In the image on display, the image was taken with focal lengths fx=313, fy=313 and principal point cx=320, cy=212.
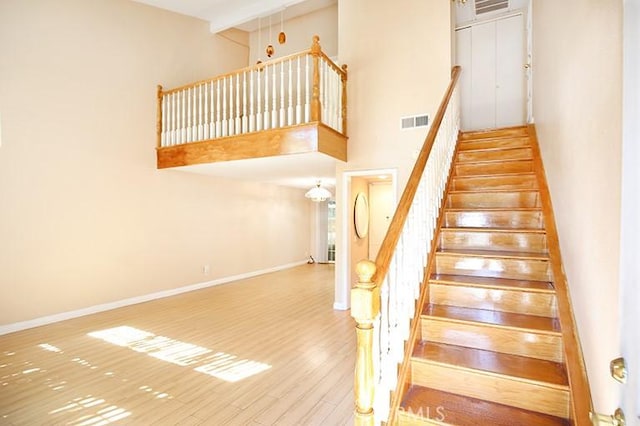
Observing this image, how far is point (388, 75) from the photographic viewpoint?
4.54 m

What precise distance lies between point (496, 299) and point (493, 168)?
6.05ft

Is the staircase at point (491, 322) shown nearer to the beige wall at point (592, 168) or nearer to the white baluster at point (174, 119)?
the beige wall at point (592, 168)

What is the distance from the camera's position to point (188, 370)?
285cm

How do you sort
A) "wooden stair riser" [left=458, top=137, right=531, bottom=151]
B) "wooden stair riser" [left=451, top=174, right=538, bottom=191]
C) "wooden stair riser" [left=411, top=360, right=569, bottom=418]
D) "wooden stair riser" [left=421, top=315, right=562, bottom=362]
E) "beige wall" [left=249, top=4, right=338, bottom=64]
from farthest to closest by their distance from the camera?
1. "beige wall" [left=249, top=4, right=338, bottom=64]
2. "wooden stair riser" [left=458, top=137, right=531, bottom=151]
3. "wooden stair riser" [left=451, top=174, right=538, bottom=191]
4. "wooden stair riser" [left=421, top=315, right=562, bottom=362]
5. "wooden stair riser" [left=411, top=360, right=569, bottom=418]

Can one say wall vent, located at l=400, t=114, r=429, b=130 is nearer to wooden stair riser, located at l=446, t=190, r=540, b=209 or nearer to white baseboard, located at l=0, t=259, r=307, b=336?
wooden stair riser, located at l=446, t=190, r=540, b=209

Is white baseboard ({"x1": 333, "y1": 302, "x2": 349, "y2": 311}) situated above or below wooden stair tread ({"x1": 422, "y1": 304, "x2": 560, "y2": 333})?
below

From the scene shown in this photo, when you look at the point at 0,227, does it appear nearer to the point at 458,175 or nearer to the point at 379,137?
the point at 379,137

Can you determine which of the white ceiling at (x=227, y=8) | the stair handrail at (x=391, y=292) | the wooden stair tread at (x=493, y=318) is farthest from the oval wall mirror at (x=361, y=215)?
the white ceiling at (x=227, y=8)

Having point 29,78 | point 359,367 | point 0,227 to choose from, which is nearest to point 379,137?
point 359,367

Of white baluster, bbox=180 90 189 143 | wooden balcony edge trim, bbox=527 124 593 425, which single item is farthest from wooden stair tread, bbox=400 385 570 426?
white baluster, bbox=180 90 189 143

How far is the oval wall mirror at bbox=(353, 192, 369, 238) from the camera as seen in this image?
5.07m

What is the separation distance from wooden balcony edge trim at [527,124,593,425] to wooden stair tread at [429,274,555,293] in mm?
92

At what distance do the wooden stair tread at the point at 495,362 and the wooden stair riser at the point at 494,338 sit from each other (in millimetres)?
34

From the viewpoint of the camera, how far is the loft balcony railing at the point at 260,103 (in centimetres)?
408
